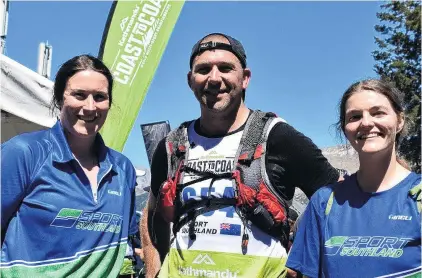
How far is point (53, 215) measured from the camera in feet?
7.74

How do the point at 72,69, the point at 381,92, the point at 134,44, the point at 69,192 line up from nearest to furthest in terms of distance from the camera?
1. the point at 381,92
2. the point at 69,192
3. the point at 72,69
4. the point at 134,44

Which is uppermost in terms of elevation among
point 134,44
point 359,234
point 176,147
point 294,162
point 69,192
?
point 134,44

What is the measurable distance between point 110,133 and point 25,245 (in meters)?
3.80

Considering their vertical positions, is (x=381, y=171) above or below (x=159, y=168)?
below

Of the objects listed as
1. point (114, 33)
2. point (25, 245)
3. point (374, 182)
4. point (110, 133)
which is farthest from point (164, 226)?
point (114, 33)

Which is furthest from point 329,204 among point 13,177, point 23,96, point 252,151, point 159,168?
point 23,96

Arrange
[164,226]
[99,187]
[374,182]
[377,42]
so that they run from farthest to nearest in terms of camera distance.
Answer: [377,42] → [164,226] → [99,187] → [374,182]

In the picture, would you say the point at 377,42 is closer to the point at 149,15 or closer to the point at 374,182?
the point at 149,15

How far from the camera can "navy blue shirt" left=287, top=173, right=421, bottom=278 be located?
6.61 ft

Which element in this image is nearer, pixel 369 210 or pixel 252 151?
pixel 369 210

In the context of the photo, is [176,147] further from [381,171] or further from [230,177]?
[381,171]

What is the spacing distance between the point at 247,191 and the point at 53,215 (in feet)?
3.19

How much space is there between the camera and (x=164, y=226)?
123 inches

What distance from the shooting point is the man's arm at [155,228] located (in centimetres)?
306
